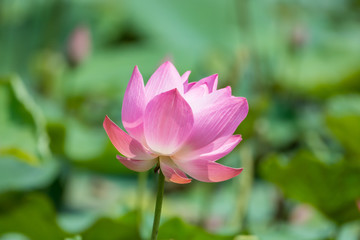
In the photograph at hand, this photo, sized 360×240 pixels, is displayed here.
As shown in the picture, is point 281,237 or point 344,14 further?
point 344,14

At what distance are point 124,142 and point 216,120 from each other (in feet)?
0.24

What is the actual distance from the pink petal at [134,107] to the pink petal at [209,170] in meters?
0.04

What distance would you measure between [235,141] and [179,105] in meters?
0.06

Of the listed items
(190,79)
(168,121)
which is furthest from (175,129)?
(190,79)

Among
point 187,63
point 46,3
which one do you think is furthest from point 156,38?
point 46,3

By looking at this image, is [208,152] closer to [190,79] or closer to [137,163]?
[137,163]

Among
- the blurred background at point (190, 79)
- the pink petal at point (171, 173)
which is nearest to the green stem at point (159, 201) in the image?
the pink petal at point (171, 173)

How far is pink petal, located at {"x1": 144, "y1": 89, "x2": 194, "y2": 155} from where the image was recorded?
1.35 ft

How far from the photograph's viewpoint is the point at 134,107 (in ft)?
1.38

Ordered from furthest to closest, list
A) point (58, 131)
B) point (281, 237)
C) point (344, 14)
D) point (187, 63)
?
1. point (344, 14)
2. point (187, 63)
3. point (58, 131)
4. point (281, 237)

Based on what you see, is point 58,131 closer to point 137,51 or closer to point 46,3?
point 137,51

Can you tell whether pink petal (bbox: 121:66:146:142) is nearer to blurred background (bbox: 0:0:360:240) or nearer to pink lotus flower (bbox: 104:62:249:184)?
pink lotus flower (bbox: 104:62:249:184)

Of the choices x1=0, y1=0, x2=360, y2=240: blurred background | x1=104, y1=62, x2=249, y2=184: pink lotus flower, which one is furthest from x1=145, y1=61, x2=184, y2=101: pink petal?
x1=0, y1=0, x2=360, y2=240: blurred background

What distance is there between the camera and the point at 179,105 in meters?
0.41
